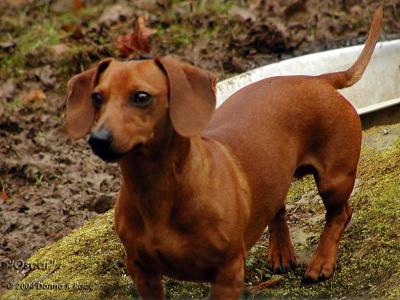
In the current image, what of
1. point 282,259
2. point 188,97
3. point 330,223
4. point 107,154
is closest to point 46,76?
point 282,259

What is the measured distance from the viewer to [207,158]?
4.07 m

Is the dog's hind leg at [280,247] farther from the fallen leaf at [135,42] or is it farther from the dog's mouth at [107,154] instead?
the fallen leaf at [135,42]

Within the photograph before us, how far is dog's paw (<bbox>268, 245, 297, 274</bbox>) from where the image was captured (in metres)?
4.88

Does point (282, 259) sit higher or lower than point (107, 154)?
lower

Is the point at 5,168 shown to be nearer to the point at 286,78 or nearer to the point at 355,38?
the point at 286,78

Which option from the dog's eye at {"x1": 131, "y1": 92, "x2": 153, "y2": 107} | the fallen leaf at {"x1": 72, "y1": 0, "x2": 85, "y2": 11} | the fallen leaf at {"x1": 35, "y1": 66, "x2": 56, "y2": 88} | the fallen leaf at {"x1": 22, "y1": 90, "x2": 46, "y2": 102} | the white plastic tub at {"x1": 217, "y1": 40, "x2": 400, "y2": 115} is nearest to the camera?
the dog's eye at {"x1": 131, "y1": 92, "x2": 153, "y2": 107}

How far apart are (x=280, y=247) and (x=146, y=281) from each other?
907mm

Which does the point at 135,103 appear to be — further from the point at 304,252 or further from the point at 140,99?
the point at 304,252

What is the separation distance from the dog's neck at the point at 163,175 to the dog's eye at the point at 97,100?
0.70 feet

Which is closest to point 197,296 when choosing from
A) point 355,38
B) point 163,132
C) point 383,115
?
point 163,132

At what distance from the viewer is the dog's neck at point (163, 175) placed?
386 centimetres

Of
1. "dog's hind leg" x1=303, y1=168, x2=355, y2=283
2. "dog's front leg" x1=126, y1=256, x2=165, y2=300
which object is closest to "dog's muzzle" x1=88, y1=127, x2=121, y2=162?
"dog's front leg" x1=126, y1=256, x2=165, y2=300

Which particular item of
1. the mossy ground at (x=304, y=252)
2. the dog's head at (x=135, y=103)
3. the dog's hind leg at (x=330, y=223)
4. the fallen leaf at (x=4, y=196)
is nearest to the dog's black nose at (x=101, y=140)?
the dog's head at (x=135, y=103)

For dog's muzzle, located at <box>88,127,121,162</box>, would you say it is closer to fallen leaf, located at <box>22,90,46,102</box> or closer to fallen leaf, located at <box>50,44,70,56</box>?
fallen leaf, located at <box>22,90,46,102</box>
